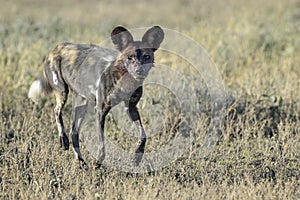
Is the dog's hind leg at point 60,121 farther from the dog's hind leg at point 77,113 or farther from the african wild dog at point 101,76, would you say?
the dog's hind leg at point 77,113

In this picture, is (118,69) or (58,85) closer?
(118,69)

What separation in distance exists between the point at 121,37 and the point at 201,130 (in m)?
1.77

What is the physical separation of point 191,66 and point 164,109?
2054 millimetres

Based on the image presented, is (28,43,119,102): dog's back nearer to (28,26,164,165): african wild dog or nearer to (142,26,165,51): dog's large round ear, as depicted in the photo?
(28,26,164,165): african wild dog

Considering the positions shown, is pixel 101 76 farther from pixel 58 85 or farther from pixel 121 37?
pixel 58 85

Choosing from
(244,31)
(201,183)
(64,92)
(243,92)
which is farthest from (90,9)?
(201,183)

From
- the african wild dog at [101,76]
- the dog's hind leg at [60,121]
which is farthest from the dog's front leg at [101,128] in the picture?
the dog's hind leg at [60,121]

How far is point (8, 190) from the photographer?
15.9 feet

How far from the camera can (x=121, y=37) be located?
555cm

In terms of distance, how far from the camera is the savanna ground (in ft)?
16.2

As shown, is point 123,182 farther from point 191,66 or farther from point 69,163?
point 191,66

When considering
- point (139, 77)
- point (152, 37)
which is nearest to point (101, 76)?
point (139, 77)

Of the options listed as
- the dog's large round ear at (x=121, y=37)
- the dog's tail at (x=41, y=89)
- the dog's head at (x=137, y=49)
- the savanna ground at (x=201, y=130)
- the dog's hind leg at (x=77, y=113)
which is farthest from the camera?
the dog's tail at (x=41, y=89)

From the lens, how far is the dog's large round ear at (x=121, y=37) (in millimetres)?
5508
